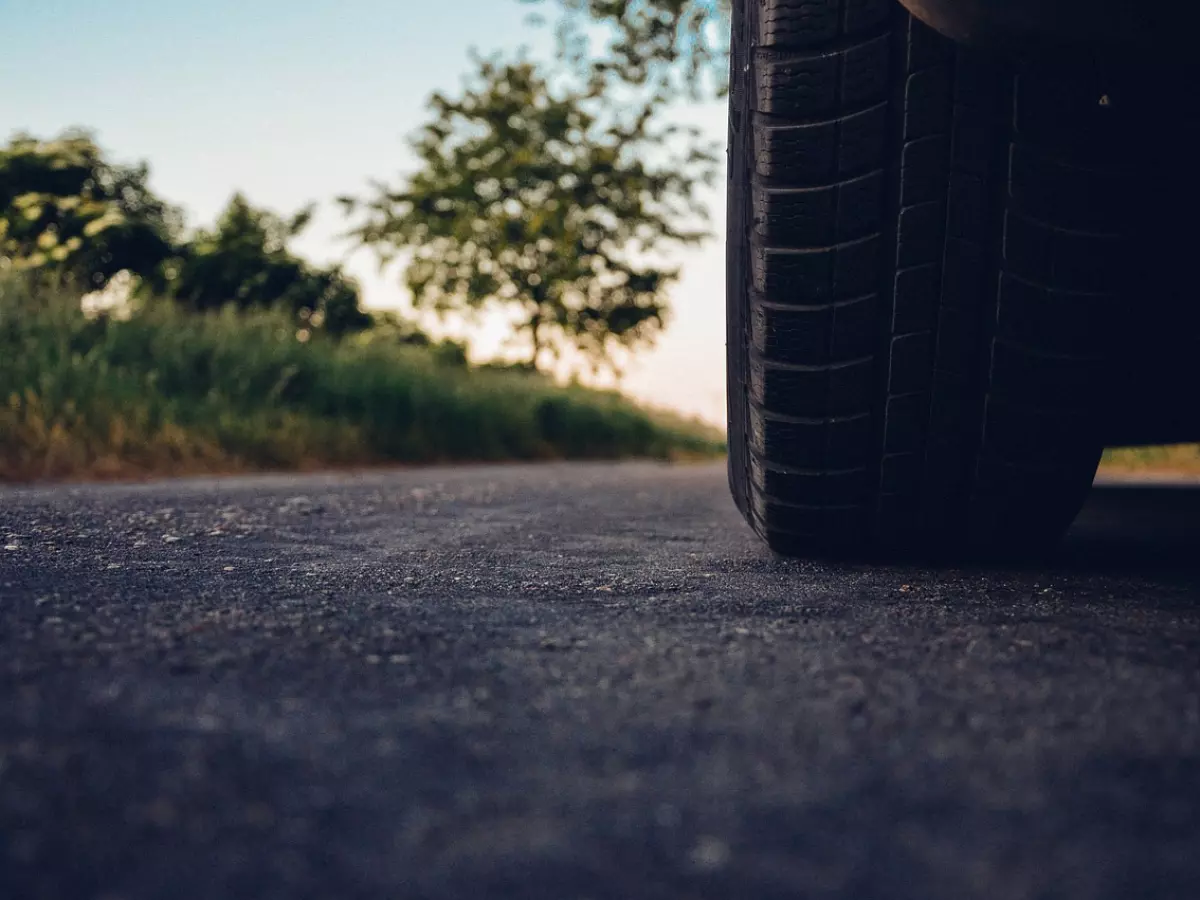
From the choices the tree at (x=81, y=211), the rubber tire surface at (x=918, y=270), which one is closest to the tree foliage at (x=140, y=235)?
the tree at (x=81, y=211)

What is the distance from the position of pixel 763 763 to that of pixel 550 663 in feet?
0.90

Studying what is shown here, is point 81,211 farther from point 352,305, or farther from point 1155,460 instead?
point 1155,460

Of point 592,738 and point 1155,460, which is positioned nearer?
point 592,738

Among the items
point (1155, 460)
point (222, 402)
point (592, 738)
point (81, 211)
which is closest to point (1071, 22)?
point (592, 738)

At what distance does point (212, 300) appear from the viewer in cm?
1246

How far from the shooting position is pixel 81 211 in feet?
35.9

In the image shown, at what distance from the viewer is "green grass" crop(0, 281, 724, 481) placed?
14.2ft

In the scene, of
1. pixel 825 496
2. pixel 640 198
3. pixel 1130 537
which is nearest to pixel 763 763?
pixel 825 496

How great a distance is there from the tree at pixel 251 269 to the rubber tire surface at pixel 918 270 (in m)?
11.3

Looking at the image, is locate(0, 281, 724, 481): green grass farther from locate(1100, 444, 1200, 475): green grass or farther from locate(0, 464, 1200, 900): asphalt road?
locate(1100, 444, 1200, 475): green grass

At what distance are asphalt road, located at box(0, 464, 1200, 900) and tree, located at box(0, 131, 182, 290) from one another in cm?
1025

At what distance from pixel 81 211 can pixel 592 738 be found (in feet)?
40.0

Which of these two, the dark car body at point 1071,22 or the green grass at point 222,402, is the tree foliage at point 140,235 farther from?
the dark car body at point 1071,22

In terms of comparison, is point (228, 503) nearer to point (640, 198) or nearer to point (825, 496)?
point (825, 496)
